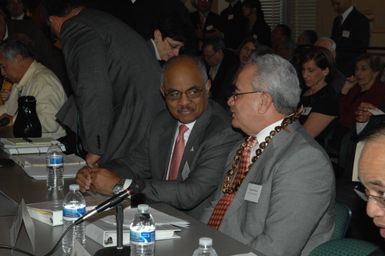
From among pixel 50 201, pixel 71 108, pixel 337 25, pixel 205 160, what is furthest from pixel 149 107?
pixel 337 25

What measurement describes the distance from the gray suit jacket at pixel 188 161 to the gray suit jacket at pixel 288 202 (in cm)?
41

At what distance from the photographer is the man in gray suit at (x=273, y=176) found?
2.61 m

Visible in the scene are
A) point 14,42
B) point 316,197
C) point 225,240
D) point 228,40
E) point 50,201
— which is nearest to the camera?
point 225,240

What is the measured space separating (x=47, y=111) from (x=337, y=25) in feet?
15.3

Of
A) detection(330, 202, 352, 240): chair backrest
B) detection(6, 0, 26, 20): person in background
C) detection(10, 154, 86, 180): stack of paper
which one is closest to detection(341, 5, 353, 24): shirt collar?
detection(6, 0, 26, 20): person in background

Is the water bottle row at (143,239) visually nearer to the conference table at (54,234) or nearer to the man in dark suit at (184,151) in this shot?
the conference table at (54,234)

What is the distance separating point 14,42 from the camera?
5355 millimetres

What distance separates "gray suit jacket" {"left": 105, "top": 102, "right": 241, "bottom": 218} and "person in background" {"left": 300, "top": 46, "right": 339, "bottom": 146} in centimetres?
189

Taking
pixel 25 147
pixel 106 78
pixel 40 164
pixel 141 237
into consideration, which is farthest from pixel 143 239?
Answer: pixel 25 147

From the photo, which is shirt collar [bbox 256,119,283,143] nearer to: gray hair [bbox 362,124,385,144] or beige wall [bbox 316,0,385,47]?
gray hair [bbox 362,124,385,144]

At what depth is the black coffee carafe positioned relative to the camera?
4520mm

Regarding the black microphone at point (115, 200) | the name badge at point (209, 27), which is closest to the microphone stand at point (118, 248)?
the black microphone at point (115, 200)

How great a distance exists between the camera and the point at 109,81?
396cm

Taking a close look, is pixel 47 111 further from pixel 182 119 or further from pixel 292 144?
pixel 292 144
